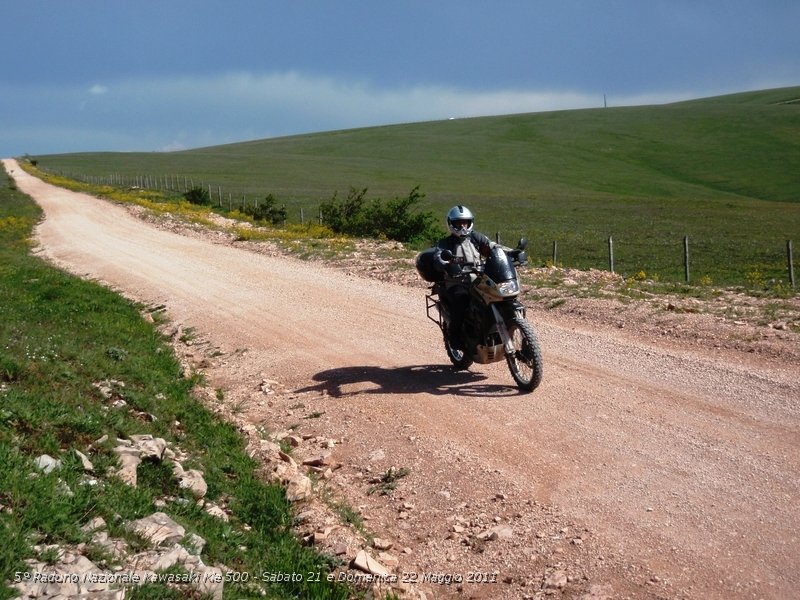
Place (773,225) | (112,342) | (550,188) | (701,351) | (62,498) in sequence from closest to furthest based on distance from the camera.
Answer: (62,498) < (701,351) < (112,342) < (773,225) < (550,188)

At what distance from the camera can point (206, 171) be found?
298 ft

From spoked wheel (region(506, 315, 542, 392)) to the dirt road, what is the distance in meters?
0.17

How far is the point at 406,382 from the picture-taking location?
28.1 ft

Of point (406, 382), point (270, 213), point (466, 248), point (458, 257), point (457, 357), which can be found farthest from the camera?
point (270, 213)

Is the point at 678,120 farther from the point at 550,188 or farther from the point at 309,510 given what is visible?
the point at 309,510

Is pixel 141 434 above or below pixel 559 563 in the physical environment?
above

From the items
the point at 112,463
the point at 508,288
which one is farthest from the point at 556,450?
the point at 112,463

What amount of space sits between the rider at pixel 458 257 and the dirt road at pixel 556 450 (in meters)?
0.70

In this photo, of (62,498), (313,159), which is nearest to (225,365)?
(62,498)

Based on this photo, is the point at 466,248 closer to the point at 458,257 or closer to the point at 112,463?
the point at 458,257

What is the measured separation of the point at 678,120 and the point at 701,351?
4747 inches

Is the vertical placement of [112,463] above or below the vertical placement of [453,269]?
below

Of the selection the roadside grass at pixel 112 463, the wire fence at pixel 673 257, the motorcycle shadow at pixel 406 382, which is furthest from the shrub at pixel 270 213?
the motorcycle shadow at pixel 406 382

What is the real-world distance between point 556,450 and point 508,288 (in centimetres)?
200
